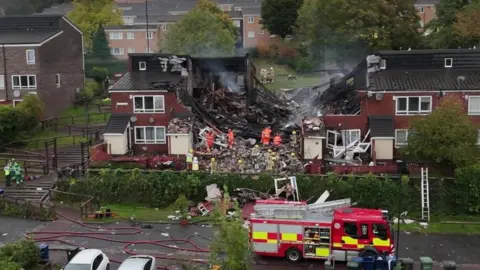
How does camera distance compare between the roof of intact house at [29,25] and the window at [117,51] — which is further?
the window at [117,51]

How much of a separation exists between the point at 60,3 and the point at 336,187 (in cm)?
9590

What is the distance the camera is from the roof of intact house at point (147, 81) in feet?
135

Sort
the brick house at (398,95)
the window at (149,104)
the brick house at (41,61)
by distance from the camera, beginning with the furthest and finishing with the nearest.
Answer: the brick house at (41,61), the window at (149,104), the brick house at (398,95)

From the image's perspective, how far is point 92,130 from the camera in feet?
160

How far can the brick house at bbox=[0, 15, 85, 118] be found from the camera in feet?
171

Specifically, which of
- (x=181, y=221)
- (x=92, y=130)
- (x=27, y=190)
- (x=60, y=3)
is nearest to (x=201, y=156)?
(x=181, y=221)

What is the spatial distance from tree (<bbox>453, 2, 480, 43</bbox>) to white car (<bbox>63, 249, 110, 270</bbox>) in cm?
3979

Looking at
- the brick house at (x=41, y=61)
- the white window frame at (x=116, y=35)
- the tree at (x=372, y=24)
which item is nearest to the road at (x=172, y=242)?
the brick house at (x=41, y=61)

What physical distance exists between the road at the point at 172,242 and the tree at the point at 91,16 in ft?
166

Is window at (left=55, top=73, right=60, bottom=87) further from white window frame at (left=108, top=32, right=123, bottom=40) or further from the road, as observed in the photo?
white window frame at (left=108, top=32, right=123, bottom=40)

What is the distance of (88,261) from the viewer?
23.5 metres

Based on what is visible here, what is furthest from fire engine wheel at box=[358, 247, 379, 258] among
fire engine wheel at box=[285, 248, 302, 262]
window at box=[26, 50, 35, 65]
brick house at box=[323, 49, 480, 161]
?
window at box=[26, 50, 35, 65]

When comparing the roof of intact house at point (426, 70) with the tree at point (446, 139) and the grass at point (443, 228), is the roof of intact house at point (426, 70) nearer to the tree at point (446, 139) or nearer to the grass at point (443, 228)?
the tree at point (446, 139)

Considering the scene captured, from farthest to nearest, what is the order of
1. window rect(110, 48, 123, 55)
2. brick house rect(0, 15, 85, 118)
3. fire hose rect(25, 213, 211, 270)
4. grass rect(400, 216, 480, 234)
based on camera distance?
window rect(110, 48, 123, 55) → brick house rect(0, 15, 85, 118) → grass rect(400, 216, 480, 234) → fire hose rect(25, 213, 211, 270)
